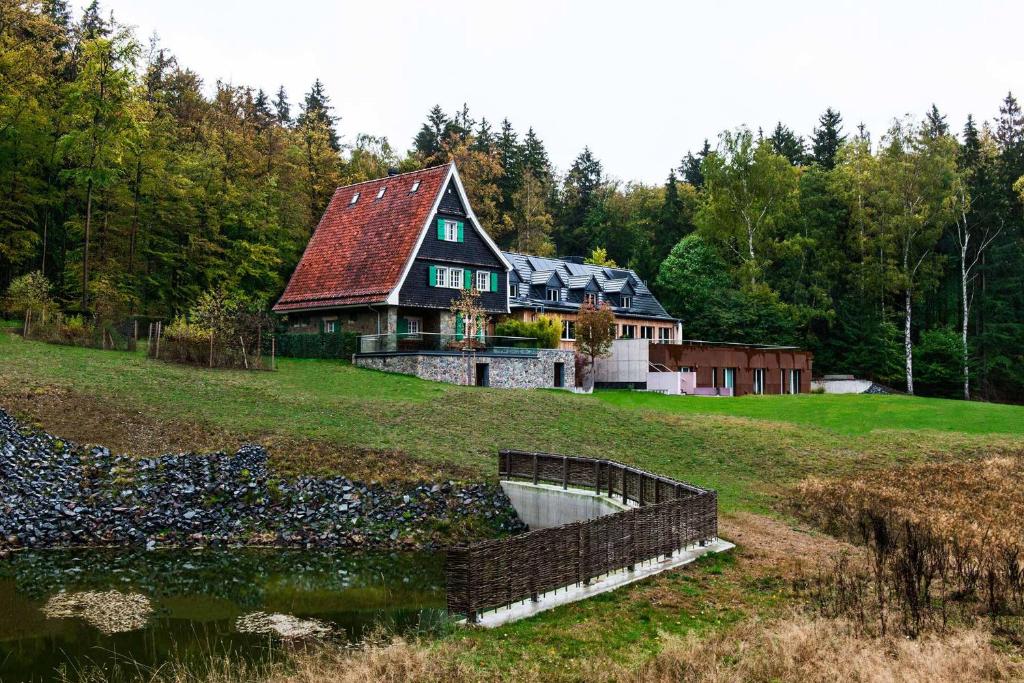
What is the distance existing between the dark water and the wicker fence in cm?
219

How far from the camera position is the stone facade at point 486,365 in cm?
4244

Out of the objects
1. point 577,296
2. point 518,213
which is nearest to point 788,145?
point 518,213

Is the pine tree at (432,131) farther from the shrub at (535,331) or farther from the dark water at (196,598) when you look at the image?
the dark water at (196,598)

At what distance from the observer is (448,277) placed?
4788 cm

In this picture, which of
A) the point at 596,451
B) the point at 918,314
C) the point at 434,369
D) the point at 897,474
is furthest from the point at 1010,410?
the point at 918,314

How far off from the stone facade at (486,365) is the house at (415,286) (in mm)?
54

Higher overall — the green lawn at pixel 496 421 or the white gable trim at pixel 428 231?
the white gable trim at pixel 428 231

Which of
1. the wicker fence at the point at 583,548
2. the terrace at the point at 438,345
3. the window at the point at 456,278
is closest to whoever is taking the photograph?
the wicker fence at the point at 583,548

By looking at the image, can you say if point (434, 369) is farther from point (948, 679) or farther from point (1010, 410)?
point (948, 679)

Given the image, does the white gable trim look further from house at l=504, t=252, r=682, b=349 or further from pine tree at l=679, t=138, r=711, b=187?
pine tree at l=679, t=138, r=711, b=187

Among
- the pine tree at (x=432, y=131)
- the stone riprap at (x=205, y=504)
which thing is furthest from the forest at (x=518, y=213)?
the stone riprap at (x=205, y=504)

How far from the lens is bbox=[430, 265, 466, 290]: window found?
1853 inches

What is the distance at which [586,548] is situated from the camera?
14.6 m

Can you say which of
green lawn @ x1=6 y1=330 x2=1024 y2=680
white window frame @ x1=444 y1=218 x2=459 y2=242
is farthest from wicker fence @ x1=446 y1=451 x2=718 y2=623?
white window frame @ x1=444 y1=218 x2=459 y2=242
